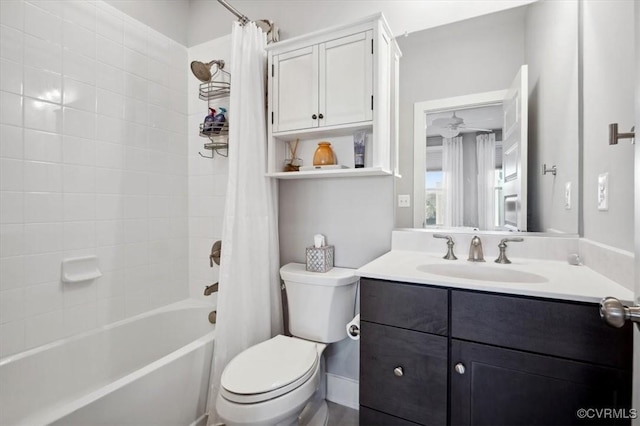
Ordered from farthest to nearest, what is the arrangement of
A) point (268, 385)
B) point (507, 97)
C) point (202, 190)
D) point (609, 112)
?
point (202, 190) < point (507, 97) < point (268, 385) < point (609, 112)

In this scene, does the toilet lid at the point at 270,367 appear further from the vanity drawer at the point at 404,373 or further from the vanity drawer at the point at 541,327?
the vanity drawer at the point at 541,327

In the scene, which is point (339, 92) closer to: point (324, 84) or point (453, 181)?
point (324, 84)

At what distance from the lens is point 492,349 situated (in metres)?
0.93

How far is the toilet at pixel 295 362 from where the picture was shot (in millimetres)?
1141

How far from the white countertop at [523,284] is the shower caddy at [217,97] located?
1368 millimetres

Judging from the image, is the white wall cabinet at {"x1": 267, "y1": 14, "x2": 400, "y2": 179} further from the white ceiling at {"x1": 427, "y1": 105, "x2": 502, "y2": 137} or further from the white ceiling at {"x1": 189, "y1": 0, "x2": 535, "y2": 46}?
the white ceiling at {"x1": 427, "y1": 105, "x2": 502, "y2": 137}

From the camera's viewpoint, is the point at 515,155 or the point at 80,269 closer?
the point at 515,155

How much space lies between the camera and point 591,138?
1.16 metres

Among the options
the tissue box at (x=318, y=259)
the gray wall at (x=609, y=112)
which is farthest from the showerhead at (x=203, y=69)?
the gray wall at (x=609, y=112)

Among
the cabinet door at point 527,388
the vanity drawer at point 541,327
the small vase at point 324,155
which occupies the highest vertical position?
the small vase at point 324,155

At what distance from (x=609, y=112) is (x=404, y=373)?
44.8 inches

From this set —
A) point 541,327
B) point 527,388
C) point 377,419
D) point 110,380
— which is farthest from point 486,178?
point 110,380

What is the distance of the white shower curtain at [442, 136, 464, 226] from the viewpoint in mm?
1488

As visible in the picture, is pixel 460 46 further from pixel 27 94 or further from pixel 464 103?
pixel 27 94
